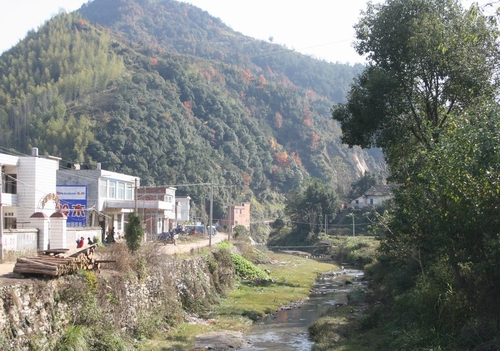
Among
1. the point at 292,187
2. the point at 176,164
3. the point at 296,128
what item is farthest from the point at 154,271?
the point at 296,128

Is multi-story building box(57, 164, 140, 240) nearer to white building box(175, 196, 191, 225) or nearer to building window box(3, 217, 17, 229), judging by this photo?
building window box(3, 217, 17, 229)

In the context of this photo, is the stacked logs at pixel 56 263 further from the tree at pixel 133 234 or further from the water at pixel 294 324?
the water at pixel 294 324

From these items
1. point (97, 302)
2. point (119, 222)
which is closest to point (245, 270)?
point (119, 222)

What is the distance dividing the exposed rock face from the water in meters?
3.90

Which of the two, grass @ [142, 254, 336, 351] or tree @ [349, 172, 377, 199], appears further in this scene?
tree @ [349, 172, 377, 199]

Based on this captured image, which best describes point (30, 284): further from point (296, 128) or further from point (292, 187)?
point (296, 128)

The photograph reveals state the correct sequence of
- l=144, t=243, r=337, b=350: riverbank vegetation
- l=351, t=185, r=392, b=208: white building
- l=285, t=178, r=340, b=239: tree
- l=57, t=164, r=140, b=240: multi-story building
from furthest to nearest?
l=351, t=185, r=392, b=208: white building
l=285, t=178, r=340, b=239: tree
l=57, t=164, r=140, b=240: multi-story building
l=144, t=243, r=337, b=350: riverbank vegetation

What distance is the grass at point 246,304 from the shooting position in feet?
72.6

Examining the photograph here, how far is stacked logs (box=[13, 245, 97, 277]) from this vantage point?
56.3 feet

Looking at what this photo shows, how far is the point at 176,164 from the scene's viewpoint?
107250 millimetres

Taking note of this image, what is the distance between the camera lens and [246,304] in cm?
3247

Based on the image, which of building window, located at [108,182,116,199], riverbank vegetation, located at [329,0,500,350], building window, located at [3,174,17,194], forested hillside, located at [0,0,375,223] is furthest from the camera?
forested hillside, located at [0,0,375,223]

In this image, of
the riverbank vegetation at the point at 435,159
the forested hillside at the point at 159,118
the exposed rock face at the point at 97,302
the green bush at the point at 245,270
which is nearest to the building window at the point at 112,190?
the green bush at the point at 245,270

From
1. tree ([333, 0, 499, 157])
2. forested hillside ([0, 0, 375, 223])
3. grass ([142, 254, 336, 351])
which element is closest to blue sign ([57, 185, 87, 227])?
grass ([142, 254, 336, 351])
